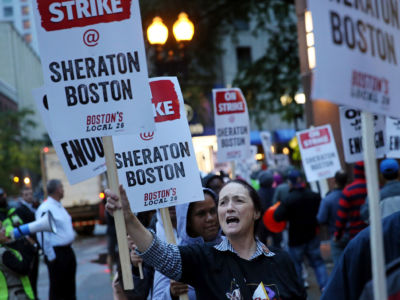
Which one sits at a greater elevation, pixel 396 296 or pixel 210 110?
pixel 210 110

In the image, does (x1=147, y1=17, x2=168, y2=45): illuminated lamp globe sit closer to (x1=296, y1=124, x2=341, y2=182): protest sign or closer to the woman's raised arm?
(x1=296, y1=124, x2=341, y2=182): protest sign

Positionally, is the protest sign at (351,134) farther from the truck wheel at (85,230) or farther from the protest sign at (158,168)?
the truck wheel at (85,230)

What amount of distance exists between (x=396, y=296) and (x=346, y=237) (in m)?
7.03

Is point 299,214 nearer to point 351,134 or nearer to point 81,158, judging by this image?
point 351,134

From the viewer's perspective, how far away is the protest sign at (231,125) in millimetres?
10117

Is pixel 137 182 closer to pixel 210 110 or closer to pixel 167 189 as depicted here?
pixel 167 189

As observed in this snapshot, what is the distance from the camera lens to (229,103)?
1034 cm

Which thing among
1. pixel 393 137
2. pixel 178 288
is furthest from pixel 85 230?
pixel 178 288

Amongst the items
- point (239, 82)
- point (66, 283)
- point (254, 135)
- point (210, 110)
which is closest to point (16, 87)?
point (254, 135)

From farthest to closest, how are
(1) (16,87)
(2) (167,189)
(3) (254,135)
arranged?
(1) (16,87) → (3) (254,135) → (2) (167,189)

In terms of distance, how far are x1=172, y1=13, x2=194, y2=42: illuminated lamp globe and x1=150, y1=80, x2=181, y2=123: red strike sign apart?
844 cm

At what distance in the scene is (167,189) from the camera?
5023 millimetres

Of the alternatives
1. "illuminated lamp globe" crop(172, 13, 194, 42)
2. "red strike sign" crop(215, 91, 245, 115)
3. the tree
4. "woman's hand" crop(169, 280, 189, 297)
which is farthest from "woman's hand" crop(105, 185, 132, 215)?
the tree

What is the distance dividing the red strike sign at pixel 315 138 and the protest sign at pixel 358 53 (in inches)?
382
